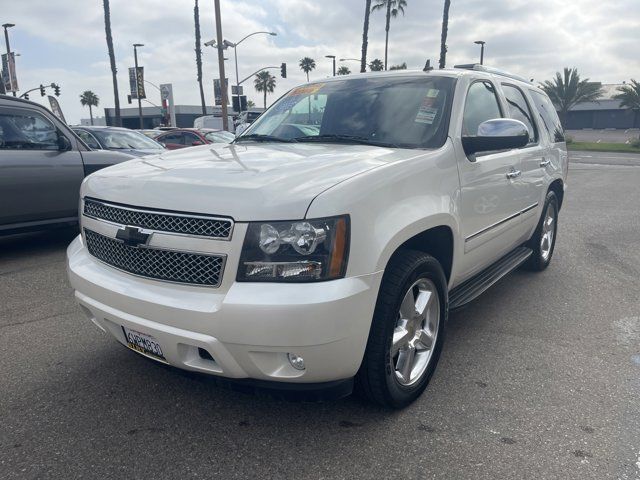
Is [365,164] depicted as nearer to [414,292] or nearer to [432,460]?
[414,292]

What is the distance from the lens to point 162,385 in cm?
313

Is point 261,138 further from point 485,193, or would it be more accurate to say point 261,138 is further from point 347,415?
point 347,415

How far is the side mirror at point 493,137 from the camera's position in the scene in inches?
130

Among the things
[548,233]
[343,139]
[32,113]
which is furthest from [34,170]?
[548,233]

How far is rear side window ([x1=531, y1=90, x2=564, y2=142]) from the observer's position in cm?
517

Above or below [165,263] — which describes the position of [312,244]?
above

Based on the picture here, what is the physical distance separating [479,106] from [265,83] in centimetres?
8036

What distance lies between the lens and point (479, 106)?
3.81m

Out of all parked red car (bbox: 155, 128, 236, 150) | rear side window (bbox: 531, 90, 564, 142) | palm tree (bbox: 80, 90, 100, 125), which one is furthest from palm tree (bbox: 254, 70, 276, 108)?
rear side window (bbox: 531, 90, 564, 142)

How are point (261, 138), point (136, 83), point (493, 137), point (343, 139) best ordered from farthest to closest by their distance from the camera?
1. point (136, 83)
2. point (261, 138)
3. point (343, 139)
4. point (493, 137)

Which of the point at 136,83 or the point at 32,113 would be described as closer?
the point at 32,113

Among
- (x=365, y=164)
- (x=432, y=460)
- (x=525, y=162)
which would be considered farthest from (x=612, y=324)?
(x=365, y=164)

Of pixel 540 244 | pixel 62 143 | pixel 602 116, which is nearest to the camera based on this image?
pixel 540 244

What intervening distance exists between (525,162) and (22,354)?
3950 mm
